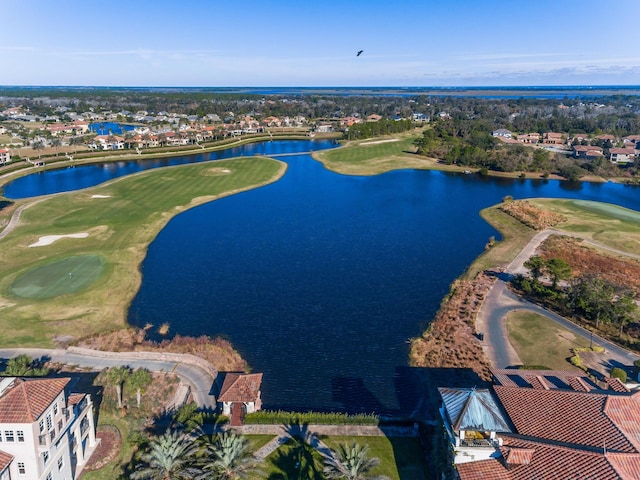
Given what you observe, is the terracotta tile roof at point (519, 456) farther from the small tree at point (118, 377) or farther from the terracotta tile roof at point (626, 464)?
the small tree at point (118, 377)

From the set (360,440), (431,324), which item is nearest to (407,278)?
(431,324)

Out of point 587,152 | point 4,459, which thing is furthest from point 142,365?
point 587,152

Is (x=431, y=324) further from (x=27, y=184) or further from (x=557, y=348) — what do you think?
(x=27, y=184)

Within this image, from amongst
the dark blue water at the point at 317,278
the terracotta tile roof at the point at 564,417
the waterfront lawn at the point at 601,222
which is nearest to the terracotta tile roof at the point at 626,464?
the terracotta tile roof at the point at 564,417

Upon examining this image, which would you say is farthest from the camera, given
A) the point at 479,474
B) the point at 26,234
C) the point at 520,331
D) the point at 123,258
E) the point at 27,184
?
the point at 27,184

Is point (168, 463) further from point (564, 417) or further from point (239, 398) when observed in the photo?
point (564, 417)
